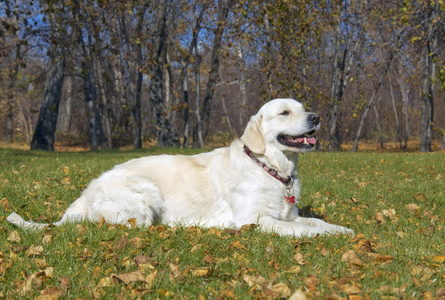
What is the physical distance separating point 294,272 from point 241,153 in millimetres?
1994

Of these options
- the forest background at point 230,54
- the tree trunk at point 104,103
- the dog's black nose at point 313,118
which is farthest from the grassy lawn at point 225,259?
the tree trunk at point 104,103

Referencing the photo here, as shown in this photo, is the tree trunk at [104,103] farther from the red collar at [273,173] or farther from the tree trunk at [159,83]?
the red collar at [273,173]

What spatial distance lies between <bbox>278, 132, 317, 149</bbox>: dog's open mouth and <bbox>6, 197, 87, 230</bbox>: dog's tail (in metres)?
2.25

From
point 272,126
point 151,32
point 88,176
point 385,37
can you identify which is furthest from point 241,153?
point 385,37

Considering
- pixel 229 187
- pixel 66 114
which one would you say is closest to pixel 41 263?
pixel 229 187

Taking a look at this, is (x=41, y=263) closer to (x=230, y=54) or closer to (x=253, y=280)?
(x=253, y=280)

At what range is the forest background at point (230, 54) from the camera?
16.2m

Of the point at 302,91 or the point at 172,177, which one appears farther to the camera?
the point at 302,91

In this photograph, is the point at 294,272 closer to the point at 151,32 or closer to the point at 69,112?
the point at 151,32

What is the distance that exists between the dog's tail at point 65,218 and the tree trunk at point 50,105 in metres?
13.2

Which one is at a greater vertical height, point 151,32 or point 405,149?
point 151,32

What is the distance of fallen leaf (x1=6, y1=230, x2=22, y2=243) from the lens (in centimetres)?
376

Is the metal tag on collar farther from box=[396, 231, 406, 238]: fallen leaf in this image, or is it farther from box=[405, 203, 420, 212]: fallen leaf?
box=[405, 203, 420, 212]: fallen leaf

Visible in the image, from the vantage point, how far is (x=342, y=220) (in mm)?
5008
